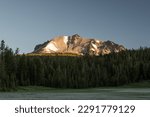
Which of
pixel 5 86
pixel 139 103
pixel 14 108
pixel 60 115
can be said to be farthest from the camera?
pixel 5 86

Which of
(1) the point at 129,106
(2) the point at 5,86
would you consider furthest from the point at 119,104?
(2) the point at 5,86

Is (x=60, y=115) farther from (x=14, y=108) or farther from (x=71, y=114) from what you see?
(x=14, y=108)

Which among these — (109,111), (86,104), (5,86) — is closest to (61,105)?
(86,104)

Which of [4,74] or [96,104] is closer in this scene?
[96,104]

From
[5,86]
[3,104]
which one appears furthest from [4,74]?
[3,104]

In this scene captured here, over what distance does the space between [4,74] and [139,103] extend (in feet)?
548

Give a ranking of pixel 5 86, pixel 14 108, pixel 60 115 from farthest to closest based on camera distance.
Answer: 1. pixel 5 86
2. pixel 14 108
3. pixel 60 115

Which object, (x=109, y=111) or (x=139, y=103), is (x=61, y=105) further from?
(x=139, y=103)

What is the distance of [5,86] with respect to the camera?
18988 centimetres

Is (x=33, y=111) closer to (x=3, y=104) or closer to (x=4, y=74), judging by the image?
(x=3, y=104)

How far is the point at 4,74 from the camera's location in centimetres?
19938

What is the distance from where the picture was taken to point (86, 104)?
3691 centimetres

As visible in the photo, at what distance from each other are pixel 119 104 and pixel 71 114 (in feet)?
20.3

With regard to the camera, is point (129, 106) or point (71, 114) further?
point (129, 106)
